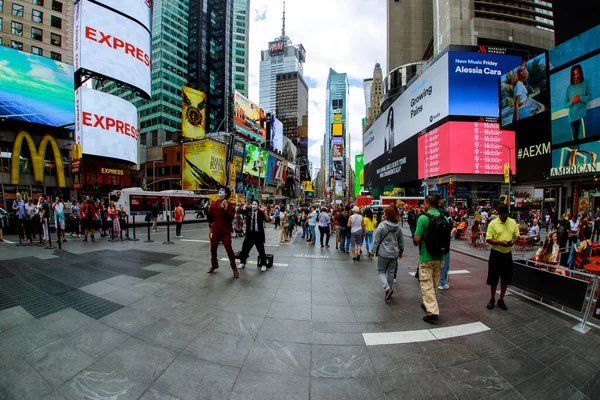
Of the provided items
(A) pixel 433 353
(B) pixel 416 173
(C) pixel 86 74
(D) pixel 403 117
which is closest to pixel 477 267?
(A) pixel 433 353

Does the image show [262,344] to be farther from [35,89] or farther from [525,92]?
[35,89]

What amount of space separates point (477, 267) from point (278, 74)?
202 m

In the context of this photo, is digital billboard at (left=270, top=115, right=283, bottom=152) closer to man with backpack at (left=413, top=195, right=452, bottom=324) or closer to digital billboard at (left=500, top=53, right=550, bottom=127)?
digital billboard at (left=500, top=53, right=550, bottom=127)

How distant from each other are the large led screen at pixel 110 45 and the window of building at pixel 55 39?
529 inches

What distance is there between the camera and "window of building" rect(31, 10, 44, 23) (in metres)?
34.8

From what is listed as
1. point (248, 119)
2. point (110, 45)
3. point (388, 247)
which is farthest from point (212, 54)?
point (388, 247)

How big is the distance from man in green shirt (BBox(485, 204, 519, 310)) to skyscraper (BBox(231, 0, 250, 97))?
101427 mm

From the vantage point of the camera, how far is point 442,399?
2.31 metres

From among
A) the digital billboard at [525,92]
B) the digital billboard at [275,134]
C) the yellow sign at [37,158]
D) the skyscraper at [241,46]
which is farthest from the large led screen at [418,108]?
the skyscraper at [241,46]

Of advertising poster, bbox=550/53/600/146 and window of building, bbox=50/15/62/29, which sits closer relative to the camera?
advertising poster, bbox=550/53/600/146

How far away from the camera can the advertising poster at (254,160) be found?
188ft

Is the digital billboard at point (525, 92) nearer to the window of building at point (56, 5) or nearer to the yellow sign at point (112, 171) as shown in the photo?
the yellow sign at point (112, 171)

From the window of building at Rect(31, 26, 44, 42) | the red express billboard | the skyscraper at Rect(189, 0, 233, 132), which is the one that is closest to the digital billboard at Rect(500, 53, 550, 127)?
the red express billboard

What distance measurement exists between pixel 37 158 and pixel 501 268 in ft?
134
